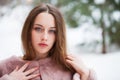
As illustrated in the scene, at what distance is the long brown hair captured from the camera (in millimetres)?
1041

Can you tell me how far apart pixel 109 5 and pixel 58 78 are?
1096 mm

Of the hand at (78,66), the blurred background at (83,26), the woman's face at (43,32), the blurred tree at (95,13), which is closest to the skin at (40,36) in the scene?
the woman's face at (43,32)

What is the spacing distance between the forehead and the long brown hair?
0.5 inches

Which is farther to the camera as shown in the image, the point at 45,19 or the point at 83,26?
the point at 83,26

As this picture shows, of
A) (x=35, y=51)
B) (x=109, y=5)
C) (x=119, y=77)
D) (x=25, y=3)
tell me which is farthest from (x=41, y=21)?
(x=109, y=5)

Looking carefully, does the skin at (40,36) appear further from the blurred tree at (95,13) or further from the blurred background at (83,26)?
the blurred tree at (95,13)

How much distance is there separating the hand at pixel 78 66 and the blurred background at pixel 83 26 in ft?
2.13

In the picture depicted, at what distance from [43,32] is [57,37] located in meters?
0.07

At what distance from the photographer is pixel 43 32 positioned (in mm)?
1015

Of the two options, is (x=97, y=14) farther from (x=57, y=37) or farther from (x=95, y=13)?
(x=57, y=37)

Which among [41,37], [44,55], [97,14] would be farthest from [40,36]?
[97,14]

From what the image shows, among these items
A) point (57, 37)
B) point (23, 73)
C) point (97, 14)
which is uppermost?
point (97, 14)

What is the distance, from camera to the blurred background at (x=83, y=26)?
185 centimetres

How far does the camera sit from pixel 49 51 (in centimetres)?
110
